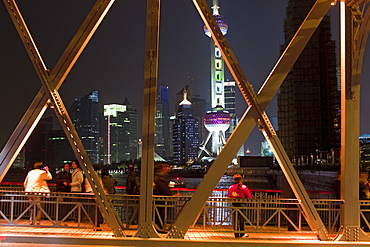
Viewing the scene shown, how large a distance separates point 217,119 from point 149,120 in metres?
179

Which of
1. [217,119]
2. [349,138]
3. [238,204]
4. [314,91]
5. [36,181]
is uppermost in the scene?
[314,91]

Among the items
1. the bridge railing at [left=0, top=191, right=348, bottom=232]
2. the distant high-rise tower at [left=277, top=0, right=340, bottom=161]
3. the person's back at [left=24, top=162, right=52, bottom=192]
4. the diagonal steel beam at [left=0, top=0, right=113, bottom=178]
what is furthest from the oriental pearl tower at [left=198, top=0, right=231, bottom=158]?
the diagonal steel beam at [left=0, top=0, right=113, bottom=178]

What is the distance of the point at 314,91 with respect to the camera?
89.9 m

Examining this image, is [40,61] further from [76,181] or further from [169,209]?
[169,209]

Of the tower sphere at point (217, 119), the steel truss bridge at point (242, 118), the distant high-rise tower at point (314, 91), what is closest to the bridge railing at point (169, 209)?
the steel truss bridge at point (242, 118)

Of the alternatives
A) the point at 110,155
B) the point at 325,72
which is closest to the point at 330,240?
the point at 325,72

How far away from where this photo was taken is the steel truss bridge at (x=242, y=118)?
10328mm

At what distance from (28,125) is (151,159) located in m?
3.02

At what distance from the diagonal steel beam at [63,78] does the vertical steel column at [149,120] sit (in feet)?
2.23

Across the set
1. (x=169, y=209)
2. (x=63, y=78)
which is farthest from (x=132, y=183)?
(x=63, y=78)

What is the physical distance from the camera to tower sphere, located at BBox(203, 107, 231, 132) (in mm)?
188750

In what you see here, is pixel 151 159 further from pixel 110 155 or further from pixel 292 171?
pixel 110 155

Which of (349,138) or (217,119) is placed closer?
(349,138)

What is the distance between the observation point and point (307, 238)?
36.2 ft
